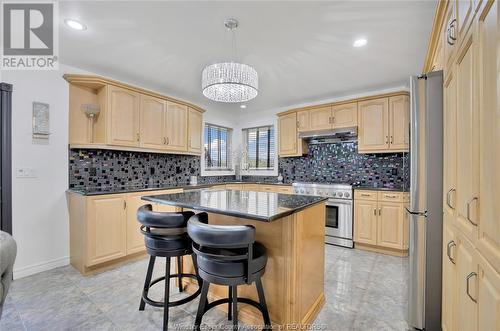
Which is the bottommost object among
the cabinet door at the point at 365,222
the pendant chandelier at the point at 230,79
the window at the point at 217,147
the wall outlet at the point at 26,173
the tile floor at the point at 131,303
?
the tile floor at the point at 131,303

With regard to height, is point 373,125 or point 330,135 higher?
point 373,125

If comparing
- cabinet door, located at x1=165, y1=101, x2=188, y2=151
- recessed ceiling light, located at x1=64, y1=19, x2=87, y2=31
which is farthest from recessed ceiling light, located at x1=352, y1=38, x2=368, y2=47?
cabinet door, located at x1=165, y1=101, x2=188, y2=151

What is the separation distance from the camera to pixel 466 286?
1.02 m

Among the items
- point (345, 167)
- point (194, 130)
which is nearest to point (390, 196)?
point (345, 167)

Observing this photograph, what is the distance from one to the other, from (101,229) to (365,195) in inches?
139

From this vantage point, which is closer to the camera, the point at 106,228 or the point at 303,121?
the point at 106,228

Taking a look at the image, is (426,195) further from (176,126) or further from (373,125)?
(176,126)

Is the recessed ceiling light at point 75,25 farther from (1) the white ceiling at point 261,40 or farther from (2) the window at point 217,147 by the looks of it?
(2) the window at point 217,147

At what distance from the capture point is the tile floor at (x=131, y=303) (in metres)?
1.77

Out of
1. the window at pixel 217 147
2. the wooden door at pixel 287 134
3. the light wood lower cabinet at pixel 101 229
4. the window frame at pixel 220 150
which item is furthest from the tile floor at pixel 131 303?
the window at pixel 217 147

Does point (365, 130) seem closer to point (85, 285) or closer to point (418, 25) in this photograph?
point (418, 25)

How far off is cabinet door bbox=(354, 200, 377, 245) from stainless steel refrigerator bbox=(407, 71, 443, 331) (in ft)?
5.80

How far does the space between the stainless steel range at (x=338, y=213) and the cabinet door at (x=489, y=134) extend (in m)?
2.70

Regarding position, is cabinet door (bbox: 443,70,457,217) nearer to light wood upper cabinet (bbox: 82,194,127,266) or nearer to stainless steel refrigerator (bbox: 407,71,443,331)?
stainless steel refrigerator (bbox: 407,71,443,331)
